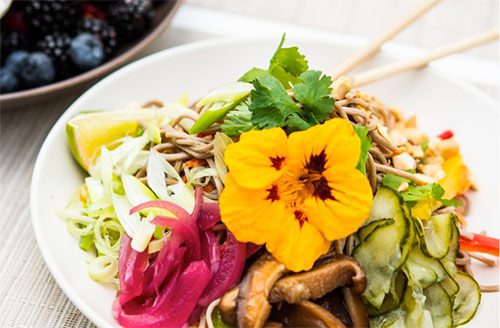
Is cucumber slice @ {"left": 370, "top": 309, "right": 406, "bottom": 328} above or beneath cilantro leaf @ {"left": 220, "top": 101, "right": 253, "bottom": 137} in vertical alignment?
beneath

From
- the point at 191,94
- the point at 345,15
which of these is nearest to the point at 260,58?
the point at 191,94

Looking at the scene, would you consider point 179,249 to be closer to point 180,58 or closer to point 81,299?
point 81,299

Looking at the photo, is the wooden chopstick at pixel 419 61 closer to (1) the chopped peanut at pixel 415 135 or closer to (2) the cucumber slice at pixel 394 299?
(1) the chopped peanut at pixel 415 135

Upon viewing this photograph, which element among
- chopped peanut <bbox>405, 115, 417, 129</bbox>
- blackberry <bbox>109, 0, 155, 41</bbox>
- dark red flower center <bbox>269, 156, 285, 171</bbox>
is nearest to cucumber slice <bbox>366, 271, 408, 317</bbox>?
dark red flower center <bbox>269, 156, 285, 171</bbox>

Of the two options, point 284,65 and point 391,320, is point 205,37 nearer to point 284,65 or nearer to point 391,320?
point 284,65

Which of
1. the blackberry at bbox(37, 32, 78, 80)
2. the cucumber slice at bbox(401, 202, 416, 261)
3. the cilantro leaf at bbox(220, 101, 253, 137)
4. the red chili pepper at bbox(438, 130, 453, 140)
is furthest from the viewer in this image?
the blackberry at bbox(37, 32, 78, 80)

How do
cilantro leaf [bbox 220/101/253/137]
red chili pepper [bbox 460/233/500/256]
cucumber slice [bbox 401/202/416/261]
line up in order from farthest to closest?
red chili pepper [bbox 460/233/500/256] → cilantro leaf [bbox 220/101/253/137] → cucumber slice [bbox 401/202/416/261]

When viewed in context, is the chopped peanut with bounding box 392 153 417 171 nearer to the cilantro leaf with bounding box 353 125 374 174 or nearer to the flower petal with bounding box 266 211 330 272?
the cilantro leaf with bounding box 353 125 374 174

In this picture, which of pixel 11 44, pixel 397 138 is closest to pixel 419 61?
pixel 397 138
